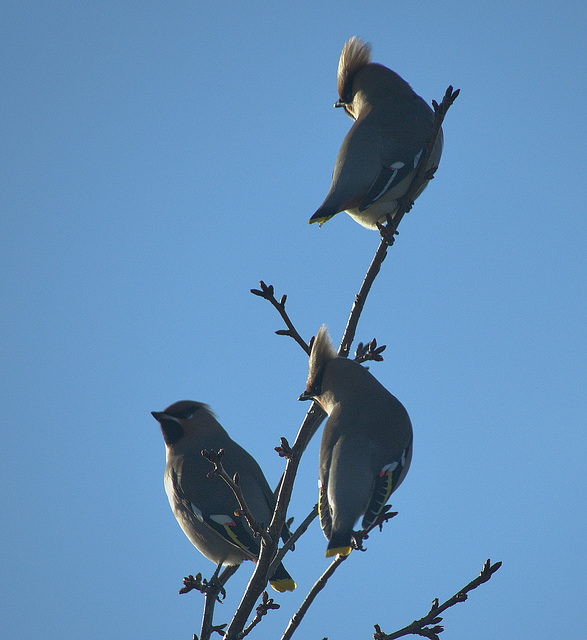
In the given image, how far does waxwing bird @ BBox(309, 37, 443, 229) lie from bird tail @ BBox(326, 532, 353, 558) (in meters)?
1.80

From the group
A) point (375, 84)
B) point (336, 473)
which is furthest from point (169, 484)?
point (375, 84)

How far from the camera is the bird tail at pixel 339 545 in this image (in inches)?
126

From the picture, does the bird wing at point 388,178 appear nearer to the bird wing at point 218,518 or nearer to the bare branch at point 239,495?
the bird wing at point 218,518

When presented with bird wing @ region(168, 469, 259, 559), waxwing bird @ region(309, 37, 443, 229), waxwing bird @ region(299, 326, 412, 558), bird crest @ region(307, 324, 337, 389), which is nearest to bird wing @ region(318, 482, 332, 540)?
waxwing bird @ region(299, 326, 412, 558)

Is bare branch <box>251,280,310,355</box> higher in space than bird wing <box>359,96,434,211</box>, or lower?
lower

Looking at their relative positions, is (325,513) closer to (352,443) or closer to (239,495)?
(352,443)

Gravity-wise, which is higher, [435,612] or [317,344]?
[317,344]

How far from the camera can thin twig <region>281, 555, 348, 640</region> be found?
289 cm

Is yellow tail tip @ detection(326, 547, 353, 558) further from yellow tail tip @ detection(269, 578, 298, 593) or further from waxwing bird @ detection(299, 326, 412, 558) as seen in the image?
yellow tail tip @ detection(269, 578, 298, 593)

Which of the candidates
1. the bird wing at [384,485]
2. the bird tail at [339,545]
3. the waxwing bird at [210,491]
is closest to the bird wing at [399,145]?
the bird wing at [384,485]

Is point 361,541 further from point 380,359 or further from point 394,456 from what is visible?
point 380,359

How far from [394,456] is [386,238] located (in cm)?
107

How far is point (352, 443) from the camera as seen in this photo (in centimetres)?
380

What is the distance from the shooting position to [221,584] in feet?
13.5
